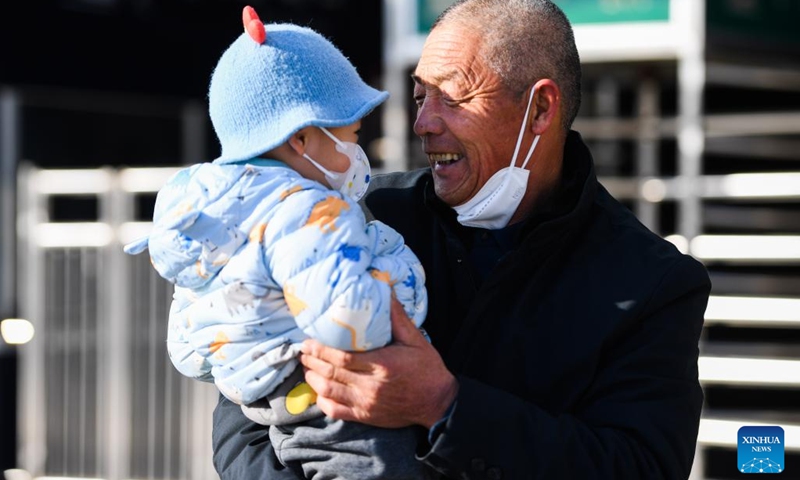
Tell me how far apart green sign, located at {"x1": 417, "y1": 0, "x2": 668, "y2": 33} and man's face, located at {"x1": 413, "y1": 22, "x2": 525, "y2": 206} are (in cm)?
340

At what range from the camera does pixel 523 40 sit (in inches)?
117

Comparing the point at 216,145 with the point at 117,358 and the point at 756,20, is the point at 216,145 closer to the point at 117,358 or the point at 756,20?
the point at 117,358

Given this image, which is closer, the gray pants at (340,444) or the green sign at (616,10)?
the gray pants at (340,444)

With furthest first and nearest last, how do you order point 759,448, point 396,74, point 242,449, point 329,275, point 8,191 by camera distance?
point 8,191 < point 396,74 < point 759,448 < point 242,449 < point 329,275

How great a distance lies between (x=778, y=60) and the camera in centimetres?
686

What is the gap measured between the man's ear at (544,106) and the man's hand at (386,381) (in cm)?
78

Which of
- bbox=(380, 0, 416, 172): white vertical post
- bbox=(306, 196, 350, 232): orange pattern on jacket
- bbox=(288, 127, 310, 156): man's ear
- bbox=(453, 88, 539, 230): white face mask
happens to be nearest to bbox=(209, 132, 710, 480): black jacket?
bbox=(453, 88, 539, 230): white face mask

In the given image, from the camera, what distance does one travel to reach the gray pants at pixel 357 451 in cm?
244

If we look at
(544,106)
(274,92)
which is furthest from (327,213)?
(544,106)

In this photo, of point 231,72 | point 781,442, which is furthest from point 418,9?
point 231,72

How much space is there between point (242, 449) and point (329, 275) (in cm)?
64

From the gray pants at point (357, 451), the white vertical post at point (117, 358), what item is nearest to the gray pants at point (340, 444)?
the gray pants at point (357, 451)

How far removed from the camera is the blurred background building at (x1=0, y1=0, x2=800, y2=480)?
647 cm

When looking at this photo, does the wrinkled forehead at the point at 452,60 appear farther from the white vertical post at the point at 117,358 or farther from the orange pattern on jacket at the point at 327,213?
the white vertical post at the point at 117,358
